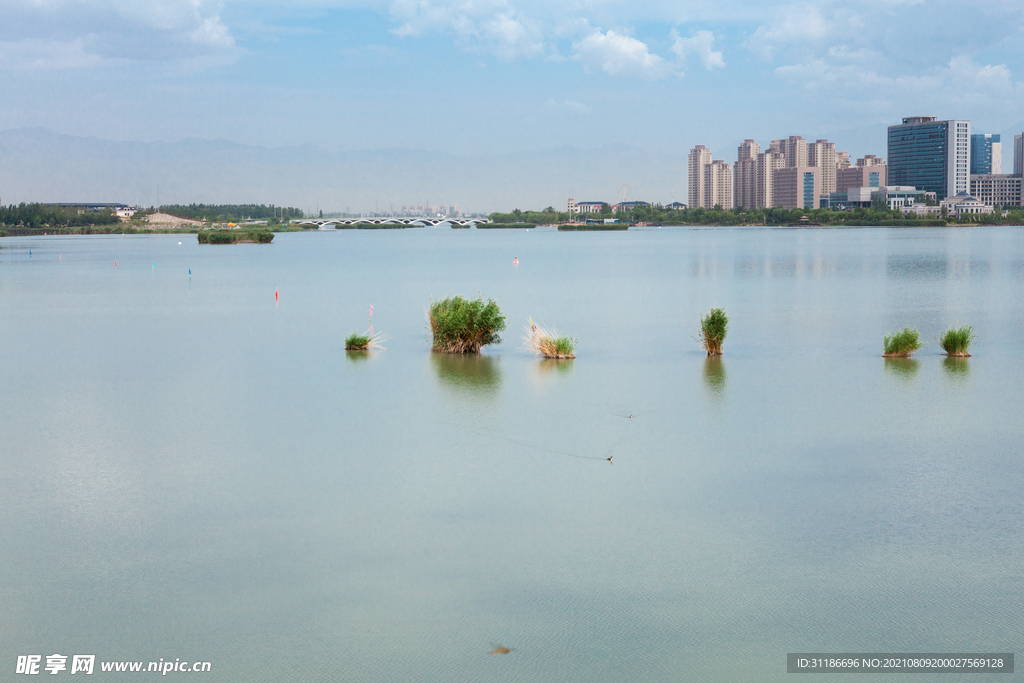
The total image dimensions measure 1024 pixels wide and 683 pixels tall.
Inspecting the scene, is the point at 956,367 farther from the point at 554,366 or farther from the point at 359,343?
the point at 359,343

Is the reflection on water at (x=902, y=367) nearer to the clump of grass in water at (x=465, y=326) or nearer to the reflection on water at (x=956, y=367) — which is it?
the reflection on water at (x=956, y=367)

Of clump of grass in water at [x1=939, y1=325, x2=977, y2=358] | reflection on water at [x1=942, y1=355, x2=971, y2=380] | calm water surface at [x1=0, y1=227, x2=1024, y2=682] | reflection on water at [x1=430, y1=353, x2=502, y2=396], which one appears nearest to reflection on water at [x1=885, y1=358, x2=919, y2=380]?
calm water surface at [x1=0, y1=227, x2=1024, y2=682]

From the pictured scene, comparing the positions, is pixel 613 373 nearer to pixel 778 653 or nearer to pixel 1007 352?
pixel 1007 352

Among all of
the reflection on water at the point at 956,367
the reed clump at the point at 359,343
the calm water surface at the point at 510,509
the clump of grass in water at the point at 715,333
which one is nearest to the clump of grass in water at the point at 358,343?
the reed clump at the point at 359,343

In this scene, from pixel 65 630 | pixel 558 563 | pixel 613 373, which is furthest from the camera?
pixel 613 373

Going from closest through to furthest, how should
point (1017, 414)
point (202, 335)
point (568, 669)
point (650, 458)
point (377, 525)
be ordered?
point (568, 669)
point (377, 525)
point (650, 458)
point (1017, 414)
point (202, 335)

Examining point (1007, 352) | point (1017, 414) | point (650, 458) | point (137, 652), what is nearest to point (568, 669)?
point (137, 652)
